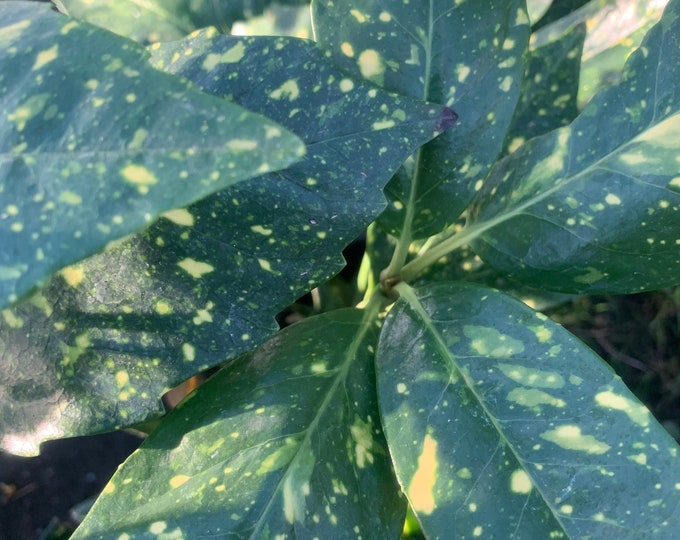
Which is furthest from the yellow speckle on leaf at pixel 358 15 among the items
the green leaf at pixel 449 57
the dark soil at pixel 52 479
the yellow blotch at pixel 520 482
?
the dark soil at pixel 52 479

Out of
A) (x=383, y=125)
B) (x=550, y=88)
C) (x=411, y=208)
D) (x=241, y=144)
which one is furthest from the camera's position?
(x=550, y=88)

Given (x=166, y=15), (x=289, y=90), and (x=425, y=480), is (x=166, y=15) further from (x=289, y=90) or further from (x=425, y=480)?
(x=425, y=480)

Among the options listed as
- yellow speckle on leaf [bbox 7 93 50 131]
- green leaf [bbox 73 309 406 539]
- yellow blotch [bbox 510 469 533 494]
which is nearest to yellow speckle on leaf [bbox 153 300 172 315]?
green leaf [bbox 73 309 406 539]

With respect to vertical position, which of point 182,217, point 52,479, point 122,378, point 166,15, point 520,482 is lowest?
point 52,479

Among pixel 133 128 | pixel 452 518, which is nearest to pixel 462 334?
pixel 452 518

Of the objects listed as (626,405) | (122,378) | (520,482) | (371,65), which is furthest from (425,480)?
(371,65)

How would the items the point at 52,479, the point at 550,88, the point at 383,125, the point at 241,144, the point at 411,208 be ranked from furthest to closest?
the point at 52,479
the point at 550,88
the point at 411,208
the point at 383,125
the point at 241,144

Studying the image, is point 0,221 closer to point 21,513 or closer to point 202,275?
point 202,275

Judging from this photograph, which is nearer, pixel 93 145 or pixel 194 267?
pixel 93 145
